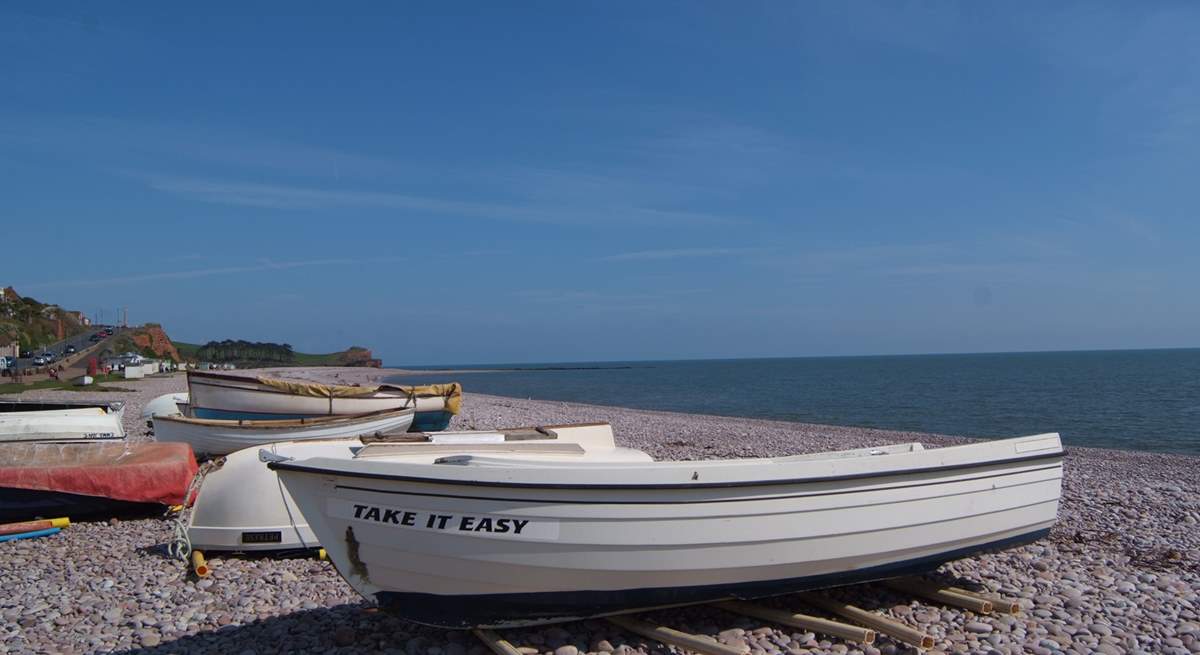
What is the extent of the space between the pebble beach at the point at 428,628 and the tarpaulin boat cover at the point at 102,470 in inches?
16.2

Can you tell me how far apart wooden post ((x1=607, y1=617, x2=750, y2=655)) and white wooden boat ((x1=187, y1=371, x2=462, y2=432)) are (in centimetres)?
1317

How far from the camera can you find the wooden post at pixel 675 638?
18.9 feet

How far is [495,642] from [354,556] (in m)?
1.20

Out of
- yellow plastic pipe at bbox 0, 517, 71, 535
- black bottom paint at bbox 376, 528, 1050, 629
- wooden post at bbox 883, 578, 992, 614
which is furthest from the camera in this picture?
yellow plastic pipe at bbox 0, 517, 71, 535

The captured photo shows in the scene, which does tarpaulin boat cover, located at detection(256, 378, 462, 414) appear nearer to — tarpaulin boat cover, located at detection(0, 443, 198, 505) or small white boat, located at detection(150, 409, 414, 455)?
small white boat, located at detection(150, 409, 414, 455)

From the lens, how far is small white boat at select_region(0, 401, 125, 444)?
12914 millimetres

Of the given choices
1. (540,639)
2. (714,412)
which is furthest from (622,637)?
(714,412)

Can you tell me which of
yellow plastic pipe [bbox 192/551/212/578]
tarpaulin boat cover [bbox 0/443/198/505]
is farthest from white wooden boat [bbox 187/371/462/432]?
yellow plastic pipe [bbox 192/551/212/578]

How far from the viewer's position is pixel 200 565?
798cm

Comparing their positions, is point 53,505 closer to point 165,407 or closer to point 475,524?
point 475,524

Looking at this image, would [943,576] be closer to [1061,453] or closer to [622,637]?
[1061,453]

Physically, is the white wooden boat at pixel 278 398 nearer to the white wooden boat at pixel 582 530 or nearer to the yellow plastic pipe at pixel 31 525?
the yellow plastic pipe at pixel 31 525

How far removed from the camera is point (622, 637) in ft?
20.4

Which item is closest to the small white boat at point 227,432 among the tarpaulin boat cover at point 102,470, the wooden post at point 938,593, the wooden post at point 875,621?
the tarpaulin boat cover at point 102,470
